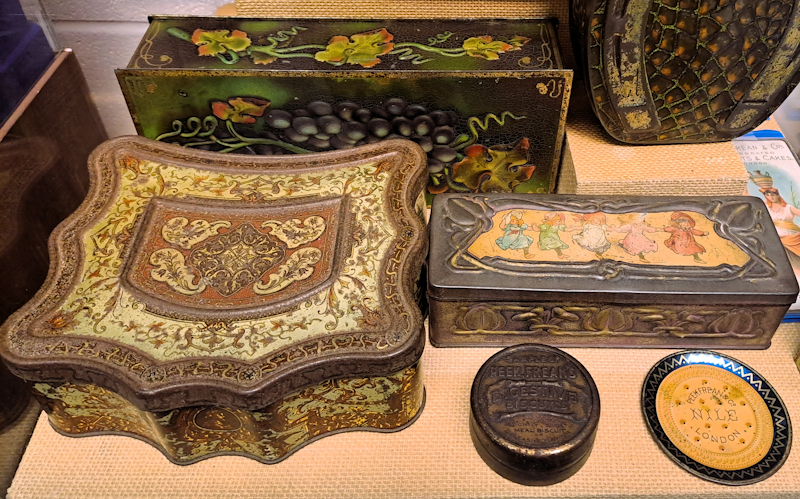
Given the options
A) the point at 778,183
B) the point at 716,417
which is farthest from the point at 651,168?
the point at 716,417

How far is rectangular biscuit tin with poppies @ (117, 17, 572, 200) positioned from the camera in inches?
58.5

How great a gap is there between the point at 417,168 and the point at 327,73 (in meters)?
0.29

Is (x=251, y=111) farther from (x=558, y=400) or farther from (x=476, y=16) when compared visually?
(x=558, y=400)

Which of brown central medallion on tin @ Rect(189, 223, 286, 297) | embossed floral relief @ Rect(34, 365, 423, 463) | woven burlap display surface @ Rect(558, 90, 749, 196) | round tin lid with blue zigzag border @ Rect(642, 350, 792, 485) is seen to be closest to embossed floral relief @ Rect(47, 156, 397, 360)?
brown central medallion on tin @ Rect(189, 223, 286, 297)

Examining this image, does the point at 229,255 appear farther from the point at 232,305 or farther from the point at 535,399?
the point at 535,399

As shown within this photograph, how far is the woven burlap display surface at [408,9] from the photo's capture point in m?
1.64

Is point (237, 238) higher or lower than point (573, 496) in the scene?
higher

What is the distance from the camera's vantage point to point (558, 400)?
121cm

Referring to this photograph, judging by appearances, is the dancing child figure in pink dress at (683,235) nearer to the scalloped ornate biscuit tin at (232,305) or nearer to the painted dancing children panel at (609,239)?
the painted dancing children panel at (609,239)

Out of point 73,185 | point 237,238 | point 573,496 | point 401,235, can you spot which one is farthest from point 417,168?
point 73,185

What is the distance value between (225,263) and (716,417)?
3.26 feet

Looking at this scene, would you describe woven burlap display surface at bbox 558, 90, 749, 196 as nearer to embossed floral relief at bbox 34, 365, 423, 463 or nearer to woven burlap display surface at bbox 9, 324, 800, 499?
woven burlap display surface at bbox 9, 324, 800, 499

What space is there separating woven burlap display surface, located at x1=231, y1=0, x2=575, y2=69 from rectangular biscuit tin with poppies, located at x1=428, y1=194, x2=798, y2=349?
19.5 inches

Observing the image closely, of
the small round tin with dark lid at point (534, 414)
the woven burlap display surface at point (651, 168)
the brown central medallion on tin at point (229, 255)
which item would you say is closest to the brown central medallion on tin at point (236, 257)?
the brown central medallion on tin at point (229, 255)
